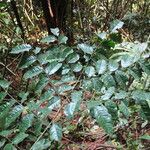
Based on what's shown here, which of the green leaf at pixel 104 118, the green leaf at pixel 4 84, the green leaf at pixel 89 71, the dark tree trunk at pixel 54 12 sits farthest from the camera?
the dark tree trunk at pixel 54 12

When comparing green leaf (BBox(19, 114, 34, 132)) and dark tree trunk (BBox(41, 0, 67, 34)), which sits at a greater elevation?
green leaf (BBox(19, 114, 34, 132))

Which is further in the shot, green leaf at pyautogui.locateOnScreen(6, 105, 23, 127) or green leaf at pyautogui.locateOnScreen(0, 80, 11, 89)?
green leaf at pyautogui.locateOnScreen(0, 80, 11, 89)

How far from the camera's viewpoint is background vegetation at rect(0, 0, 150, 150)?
1.53m

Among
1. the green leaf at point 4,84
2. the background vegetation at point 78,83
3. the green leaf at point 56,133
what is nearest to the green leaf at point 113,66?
the background vegetation at point 78,83

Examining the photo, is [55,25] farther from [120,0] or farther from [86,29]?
[120,0]

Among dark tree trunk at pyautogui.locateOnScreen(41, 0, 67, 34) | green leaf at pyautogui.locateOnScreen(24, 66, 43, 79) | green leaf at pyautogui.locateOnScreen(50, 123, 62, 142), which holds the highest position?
green leaf at pyautogui.locateOnScreen(24, 66, 43, 79)

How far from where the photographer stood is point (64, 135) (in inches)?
110

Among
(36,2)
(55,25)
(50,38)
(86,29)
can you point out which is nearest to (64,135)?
(50,38)

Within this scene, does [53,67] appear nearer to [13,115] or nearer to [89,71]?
[89,71]

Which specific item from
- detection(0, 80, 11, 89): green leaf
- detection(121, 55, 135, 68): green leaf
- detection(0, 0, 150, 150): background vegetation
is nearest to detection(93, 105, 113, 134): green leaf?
detection(0, 0, 150, 150): background vegetation

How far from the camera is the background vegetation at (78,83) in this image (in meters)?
1.53

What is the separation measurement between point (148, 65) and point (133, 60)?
84 millimetres

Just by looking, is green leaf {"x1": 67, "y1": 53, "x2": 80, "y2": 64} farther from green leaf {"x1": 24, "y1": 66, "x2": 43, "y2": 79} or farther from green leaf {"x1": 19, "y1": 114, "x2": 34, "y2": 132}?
green leaf {"x1": 19, "y1": 114, "x2": 34, "y2": 132}

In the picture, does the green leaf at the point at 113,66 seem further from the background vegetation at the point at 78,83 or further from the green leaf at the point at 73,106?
the green leaf at the point at 73,106
